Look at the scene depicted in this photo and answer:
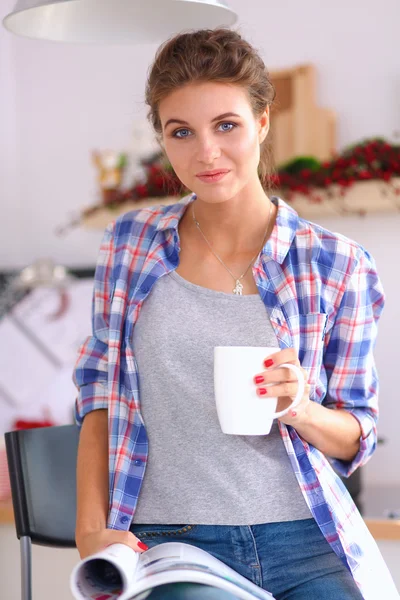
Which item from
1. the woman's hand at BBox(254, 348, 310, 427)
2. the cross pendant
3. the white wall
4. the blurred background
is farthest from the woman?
the white wall

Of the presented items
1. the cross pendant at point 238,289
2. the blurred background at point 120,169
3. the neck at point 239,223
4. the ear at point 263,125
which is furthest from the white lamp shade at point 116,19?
the blurred background at point 120,169

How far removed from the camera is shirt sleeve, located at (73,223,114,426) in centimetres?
119

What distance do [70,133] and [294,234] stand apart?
1.86 metres

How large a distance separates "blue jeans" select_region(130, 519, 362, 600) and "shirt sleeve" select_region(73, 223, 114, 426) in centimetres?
22

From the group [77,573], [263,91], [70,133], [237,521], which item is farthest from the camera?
[70,133]

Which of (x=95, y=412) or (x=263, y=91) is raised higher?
(x=263, y=91)

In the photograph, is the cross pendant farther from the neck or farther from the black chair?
the black chair

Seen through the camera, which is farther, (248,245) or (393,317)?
(393,317)

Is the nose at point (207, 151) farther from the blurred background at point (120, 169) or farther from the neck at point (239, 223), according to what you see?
the blurred background at point (120, 169)

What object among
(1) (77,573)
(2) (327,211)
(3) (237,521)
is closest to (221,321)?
(3) (237,521)

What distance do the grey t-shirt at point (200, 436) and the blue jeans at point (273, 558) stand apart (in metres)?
0.01

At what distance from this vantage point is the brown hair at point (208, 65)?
1.10 meters

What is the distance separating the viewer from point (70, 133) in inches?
114

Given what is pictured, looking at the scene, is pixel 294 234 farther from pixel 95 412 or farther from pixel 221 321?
pixel 95 412
